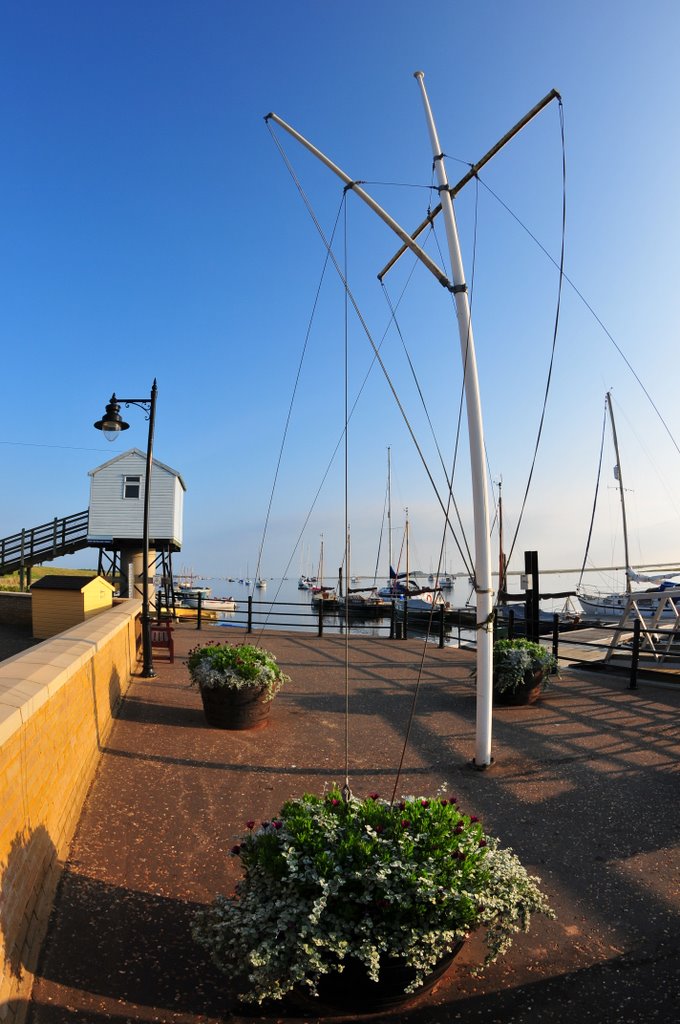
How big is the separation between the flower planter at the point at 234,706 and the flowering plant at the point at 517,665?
342 cm

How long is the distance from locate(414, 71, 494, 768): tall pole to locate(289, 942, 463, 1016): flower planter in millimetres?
3473

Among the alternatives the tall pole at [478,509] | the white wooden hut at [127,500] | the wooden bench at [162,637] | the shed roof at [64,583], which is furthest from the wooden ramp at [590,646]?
the white wooden hut at [127,500]

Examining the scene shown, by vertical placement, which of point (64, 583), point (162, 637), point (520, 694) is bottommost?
point (520, 694)

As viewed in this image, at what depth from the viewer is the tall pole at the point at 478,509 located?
6332 mm

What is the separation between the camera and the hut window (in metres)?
27.7

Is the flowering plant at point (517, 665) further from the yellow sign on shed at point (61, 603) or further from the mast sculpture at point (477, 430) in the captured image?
the yellow sign on shed at point (61, 603)

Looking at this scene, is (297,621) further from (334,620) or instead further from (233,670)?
(233,670)

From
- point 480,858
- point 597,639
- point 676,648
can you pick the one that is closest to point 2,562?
point 597,639

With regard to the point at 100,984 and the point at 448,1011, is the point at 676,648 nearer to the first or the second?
the point at 448,1011

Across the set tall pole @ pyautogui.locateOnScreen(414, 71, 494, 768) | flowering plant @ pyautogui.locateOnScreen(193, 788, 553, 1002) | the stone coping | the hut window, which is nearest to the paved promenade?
flowering plant @ pyautogui.locateOnScreen(193, 788, 553, 1002)

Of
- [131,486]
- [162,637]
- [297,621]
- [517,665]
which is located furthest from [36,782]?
[297,621]

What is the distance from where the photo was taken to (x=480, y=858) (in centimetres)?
318

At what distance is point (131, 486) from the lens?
27734 mm

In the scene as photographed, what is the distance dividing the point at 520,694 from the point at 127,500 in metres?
22.5
